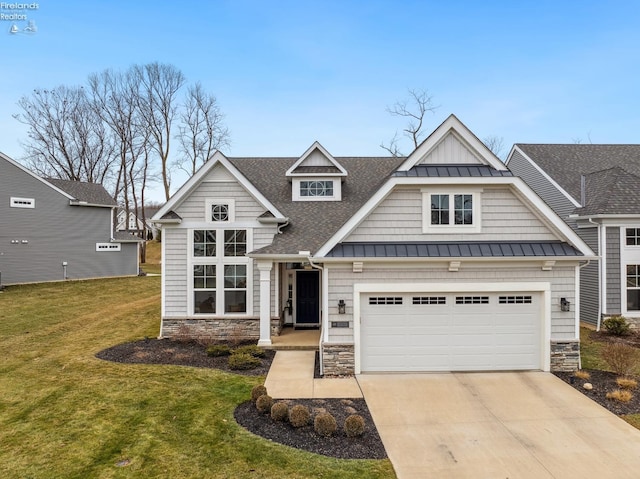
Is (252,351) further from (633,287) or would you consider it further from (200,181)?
(633,287)

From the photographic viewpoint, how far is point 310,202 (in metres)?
14.2

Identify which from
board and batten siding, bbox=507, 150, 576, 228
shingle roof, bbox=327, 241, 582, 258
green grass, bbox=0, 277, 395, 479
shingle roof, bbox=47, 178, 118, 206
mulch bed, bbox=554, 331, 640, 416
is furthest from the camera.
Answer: shingle roof, bbox=47, 178, 118, 206

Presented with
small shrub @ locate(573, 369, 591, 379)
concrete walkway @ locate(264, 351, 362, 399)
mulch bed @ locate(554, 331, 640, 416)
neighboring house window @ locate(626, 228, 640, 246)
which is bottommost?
concrete walkway @ locate(264, 351, 362, 399)

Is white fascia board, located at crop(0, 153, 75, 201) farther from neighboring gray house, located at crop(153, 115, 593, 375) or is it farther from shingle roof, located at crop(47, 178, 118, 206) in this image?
neighboring gray house, located at crop(153, 115, 593, 375)

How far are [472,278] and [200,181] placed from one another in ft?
29.4

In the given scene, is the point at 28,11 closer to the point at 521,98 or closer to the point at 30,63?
the point at 30,63

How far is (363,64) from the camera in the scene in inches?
790

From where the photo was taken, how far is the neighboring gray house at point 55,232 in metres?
22.4

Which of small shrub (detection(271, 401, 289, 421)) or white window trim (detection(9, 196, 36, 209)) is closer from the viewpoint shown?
small shrub (detection(271, 401, 289, 421))

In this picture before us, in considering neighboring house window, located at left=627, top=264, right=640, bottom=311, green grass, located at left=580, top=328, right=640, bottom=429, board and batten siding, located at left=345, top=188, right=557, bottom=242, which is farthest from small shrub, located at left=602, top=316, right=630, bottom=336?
board and batten siding, located at left=345, top=188, right=557, bottom=242

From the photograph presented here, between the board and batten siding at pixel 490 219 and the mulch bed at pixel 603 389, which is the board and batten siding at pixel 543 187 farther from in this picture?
the mulch bed at pixel 603 389

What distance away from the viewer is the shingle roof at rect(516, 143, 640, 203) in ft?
53.3

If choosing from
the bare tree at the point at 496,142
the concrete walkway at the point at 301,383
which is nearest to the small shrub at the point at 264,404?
the concrete walkway at the point at 301,383

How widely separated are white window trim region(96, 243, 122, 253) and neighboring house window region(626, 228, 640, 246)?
29949 millimetres
